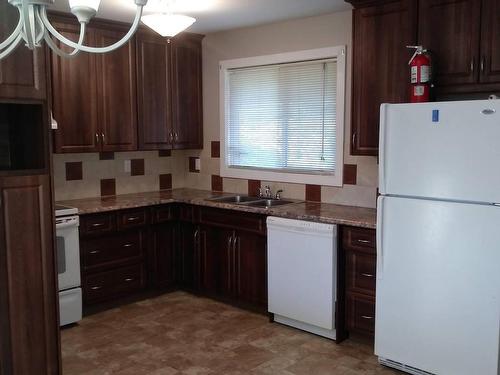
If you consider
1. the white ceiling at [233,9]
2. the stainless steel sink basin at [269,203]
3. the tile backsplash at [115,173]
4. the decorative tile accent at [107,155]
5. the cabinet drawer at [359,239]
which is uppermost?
the white ceiling at [233,9]

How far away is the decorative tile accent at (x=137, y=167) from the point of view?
5.05 m

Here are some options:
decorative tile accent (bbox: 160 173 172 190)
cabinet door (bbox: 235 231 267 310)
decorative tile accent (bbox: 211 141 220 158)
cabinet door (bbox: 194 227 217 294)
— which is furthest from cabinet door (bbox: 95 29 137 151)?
cabinet door (bbox: 235 231 267 310)

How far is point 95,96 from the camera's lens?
4.35m

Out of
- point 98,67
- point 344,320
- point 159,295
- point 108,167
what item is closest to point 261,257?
point 344,320

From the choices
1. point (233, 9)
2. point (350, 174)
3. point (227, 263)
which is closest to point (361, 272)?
point (350, 174)

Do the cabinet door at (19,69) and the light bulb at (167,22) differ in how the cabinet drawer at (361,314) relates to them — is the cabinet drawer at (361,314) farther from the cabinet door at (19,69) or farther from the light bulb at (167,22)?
the cabinet door at (19,69)

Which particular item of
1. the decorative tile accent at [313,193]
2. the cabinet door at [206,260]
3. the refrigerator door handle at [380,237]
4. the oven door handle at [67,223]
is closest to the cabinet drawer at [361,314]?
the refrigerator door handle at [380,237]

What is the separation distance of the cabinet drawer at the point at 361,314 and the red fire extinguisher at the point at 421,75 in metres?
1.35

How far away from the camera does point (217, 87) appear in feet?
16.6

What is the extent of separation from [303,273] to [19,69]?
227cm

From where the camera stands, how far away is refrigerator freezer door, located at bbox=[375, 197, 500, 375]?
9.16 ft

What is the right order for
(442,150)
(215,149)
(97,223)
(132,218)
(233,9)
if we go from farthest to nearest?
(215,149) < (132,218) < (97,223) < (233,9) < (442,150)

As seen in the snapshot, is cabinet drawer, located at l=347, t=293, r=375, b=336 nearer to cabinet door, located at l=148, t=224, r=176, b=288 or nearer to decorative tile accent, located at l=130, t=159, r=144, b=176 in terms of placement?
cabinet door, located at l=148, t=224, r=176, b=288

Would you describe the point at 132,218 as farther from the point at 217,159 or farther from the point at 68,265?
the point at 217,159
